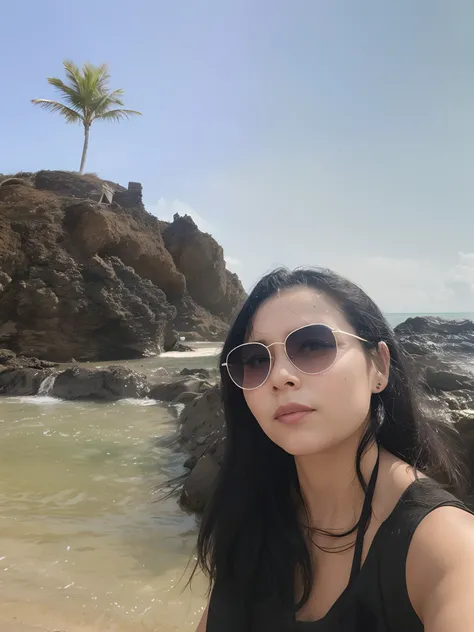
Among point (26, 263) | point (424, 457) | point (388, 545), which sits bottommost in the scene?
point (388, 545)

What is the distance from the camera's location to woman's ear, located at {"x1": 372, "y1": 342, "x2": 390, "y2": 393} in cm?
147

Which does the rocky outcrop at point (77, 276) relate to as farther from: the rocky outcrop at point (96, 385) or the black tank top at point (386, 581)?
the black tank top at point (386, 581)

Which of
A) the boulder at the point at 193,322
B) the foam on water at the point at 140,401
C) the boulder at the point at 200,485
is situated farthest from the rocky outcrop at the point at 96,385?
the boulder at the point at 193,322

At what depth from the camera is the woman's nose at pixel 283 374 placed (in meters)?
1.32

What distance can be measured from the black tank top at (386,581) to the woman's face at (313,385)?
0.80ft

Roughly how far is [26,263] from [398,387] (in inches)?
742

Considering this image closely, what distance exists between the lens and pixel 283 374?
1337mm

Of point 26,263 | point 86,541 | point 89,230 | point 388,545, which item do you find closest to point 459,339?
point 89,230

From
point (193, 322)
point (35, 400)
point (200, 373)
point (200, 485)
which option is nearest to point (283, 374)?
point (200, 485)

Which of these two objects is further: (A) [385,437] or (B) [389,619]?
(A) [385,437]

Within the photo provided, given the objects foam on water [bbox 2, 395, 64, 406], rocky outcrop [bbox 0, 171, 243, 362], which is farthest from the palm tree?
foam on water [bbox 2, 395, 64, 406]

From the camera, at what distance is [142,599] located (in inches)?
107

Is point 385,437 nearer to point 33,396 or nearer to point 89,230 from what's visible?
point 33,396

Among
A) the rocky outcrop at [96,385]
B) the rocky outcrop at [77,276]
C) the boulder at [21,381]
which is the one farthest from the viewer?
the rocky outcrop at [77,276]
